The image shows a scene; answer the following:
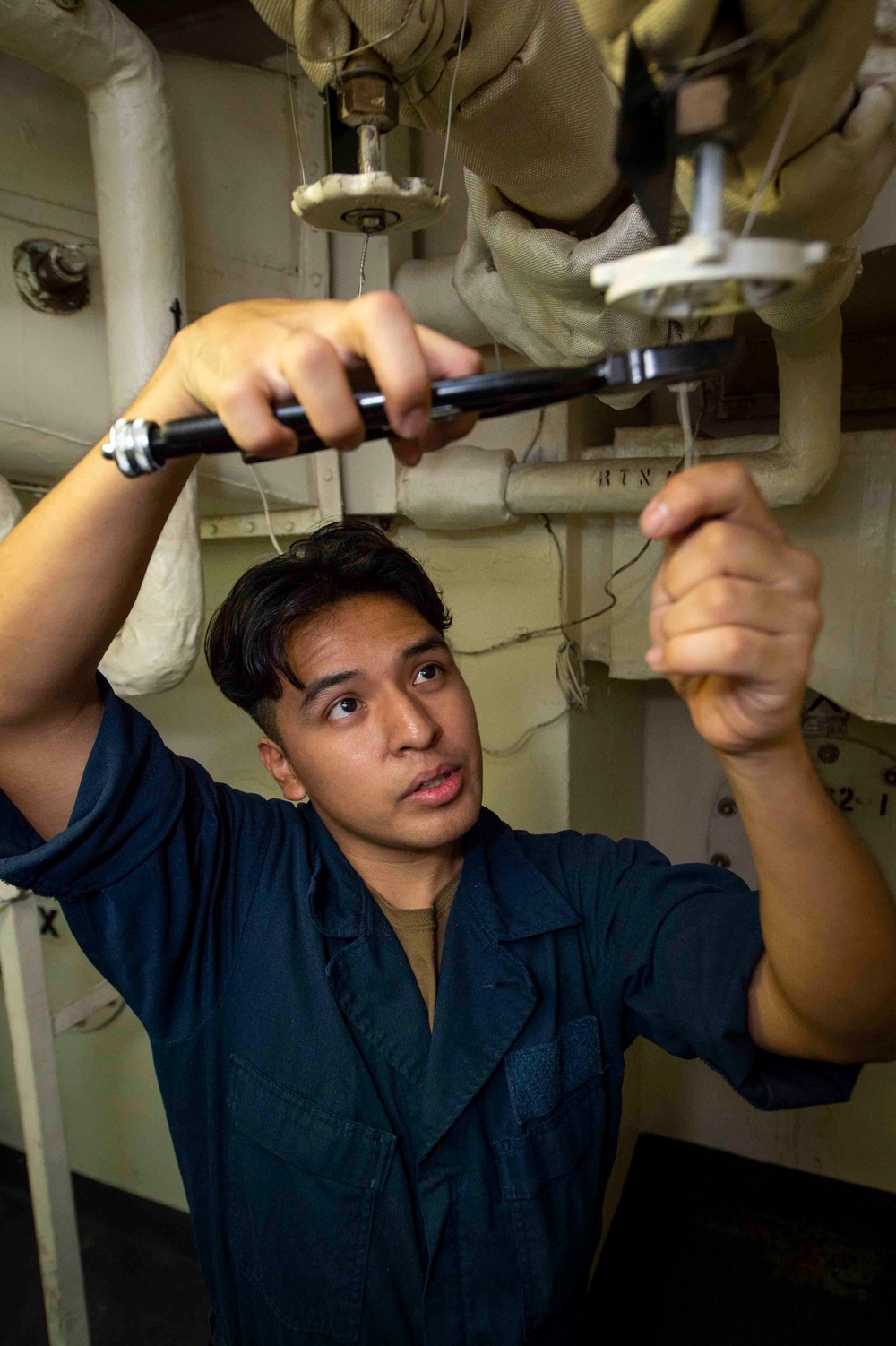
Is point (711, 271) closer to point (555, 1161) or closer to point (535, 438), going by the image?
point (555, 1161)

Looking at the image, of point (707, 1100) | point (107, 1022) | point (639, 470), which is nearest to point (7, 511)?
point (639, 470)

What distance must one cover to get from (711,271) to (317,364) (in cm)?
22

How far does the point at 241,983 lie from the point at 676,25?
85 cm

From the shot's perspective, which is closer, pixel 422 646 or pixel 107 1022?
pixel 422 646

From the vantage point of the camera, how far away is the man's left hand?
42cm

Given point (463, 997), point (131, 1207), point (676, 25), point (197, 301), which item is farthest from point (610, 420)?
point (131, 1207)

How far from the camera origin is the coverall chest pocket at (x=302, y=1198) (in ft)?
2.58

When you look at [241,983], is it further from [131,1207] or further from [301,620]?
[131,1207]

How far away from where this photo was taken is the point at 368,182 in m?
0.58

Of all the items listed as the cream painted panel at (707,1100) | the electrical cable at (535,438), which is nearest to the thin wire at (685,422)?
the electrical cable at (535,438)

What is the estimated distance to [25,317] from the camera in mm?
1127

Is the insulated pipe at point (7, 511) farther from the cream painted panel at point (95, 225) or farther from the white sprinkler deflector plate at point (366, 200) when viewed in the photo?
the white sprinkler deflector plate at point (366, 200)

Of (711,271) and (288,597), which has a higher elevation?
(711,271)

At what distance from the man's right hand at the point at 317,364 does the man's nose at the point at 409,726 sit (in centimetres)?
38
